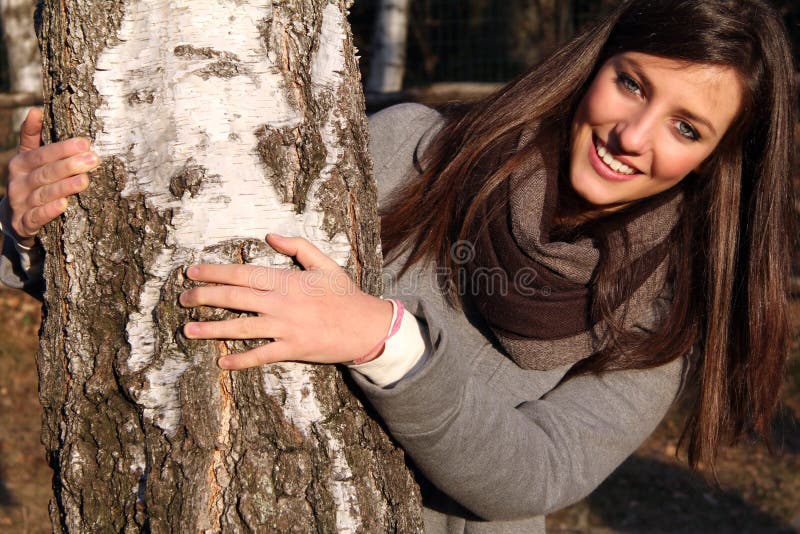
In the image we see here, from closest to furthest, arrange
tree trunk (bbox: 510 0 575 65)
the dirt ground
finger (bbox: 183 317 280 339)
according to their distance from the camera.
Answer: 1. finger (bbox: 183 317 280 339)
2. the dirt ground
3. tree trunk (bbox: 510 0 575 65)

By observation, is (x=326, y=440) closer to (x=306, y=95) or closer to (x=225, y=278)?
(x=225, y=278)

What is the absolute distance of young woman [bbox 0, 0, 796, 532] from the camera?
5.85 ft

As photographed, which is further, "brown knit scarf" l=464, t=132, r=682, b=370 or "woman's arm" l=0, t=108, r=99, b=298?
"brown knit scarf" l=464, t=132, r=682, b=370

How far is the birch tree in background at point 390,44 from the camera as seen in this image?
6.27 meters

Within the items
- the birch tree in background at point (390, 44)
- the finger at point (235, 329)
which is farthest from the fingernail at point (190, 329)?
the birch tree in background at point (390, 44)

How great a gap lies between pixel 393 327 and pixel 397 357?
0.15 feet

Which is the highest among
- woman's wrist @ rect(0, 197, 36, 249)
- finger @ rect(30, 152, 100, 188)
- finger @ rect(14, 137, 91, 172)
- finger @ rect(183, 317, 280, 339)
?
finger @ rect(14, 137, 91, 172)

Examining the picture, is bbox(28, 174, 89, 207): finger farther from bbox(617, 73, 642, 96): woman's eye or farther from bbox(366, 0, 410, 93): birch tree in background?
bbox(366, 0, 410, 93): birch tree in background

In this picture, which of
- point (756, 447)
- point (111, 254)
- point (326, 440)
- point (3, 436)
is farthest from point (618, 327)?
point (3, 436)

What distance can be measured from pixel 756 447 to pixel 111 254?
4.18 meters

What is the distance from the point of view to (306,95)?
1.30 meters

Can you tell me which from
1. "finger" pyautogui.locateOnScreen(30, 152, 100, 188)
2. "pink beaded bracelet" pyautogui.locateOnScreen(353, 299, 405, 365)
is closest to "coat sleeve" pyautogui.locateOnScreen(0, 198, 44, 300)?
"finger" pyautogui.locateOnScreen(30, 152, 100, 188)

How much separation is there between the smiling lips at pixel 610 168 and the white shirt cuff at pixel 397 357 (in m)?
0.74

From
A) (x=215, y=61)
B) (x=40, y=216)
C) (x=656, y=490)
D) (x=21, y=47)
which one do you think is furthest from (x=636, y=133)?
(x=21, y=47)
